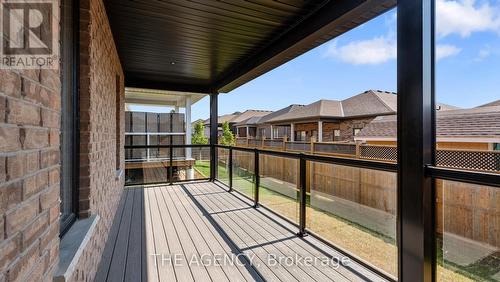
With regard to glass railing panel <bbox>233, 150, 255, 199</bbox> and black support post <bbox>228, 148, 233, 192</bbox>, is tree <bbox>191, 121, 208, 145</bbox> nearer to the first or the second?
black support post <bbox>228, 148, 233, 192</bbox>

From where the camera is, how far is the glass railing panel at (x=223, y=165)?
18.7ft

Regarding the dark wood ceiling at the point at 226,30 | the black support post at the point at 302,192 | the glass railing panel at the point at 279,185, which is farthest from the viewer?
the glass railing panel at the point at 279,185

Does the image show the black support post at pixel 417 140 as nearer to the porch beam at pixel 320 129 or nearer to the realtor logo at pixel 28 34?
the realtor logo at pixel 28 34

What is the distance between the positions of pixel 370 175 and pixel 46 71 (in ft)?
8.33

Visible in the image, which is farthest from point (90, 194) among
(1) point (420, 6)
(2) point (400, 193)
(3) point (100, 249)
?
(1) point (420, 6)

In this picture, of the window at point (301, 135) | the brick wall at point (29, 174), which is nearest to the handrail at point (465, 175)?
the brick wall at point (29, 174)

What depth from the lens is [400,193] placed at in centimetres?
186

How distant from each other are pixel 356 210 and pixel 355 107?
1352cm

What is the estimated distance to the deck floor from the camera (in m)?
2.17

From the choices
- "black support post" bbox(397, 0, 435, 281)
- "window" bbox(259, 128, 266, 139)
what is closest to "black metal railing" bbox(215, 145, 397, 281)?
"black support post" bbox(397, 0, 435, 281)

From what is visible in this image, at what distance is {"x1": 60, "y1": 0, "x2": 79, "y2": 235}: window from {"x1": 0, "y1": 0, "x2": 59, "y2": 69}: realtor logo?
0.65 meters

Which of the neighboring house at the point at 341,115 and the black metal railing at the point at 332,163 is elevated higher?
the neighboring house at the point at 341,115

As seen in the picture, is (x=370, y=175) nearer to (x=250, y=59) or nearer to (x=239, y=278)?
(x=239, y=278)

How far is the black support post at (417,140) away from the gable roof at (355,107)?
11.9m
